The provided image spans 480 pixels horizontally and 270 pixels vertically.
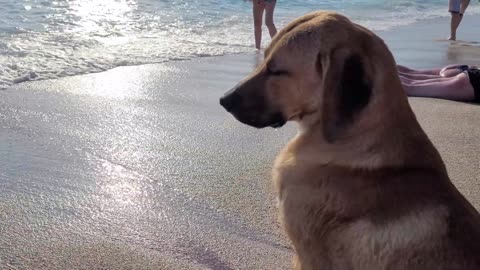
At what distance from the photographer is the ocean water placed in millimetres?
8539

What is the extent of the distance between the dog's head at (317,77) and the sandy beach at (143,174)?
37.4 inches

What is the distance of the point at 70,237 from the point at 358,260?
1737 mm

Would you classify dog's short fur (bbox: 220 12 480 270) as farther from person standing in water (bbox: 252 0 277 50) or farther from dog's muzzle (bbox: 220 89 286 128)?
person standing in water (bbox: 252 0 277 50)

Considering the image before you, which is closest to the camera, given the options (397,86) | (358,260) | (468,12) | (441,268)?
(441,268)

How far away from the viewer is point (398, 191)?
2.51m

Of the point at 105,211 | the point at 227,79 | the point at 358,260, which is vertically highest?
the point at 358,260

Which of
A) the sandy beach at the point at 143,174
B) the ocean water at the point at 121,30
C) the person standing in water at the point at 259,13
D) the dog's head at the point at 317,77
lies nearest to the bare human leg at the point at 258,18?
the person standing in water at the point at 259,13

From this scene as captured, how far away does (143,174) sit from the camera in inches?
177

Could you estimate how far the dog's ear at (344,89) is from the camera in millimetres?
2590

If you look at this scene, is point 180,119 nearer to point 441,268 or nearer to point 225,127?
point 225,127

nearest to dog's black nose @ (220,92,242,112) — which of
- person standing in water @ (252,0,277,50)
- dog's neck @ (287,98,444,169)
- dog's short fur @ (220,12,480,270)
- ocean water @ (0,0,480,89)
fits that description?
dog's short fur @ (220,12,480,270)

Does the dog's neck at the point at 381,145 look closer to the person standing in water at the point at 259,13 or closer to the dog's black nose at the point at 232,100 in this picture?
the dog's black nose at the point at 232,100

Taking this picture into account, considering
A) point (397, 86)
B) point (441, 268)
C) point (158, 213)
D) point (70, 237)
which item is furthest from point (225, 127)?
point (441, 268)

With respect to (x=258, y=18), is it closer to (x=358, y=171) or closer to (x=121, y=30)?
(x=121, y=30)
